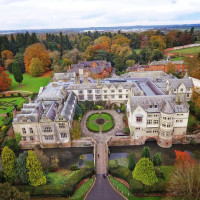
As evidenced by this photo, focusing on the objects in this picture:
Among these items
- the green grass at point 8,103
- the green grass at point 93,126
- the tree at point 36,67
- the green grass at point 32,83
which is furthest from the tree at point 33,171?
the tree at point 36,67

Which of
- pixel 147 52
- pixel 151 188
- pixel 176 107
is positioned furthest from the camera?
pixel 147 52

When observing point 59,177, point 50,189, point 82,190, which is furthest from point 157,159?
point 50,189

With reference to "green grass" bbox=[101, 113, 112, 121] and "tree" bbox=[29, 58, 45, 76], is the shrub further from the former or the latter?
"tree" bbox=[29, 58, 45, 76]

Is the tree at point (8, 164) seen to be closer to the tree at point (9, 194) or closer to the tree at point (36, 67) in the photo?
the tree at point (9, 194)

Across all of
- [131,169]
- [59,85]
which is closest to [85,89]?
[59,85]

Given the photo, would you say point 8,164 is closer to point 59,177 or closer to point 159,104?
point 59,177

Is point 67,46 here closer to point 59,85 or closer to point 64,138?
point 59,85
